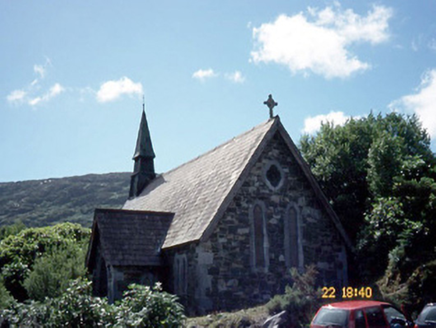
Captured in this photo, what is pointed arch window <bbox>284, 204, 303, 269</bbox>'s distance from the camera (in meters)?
21.0

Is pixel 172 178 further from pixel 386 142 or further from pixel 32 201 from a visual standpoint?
pixel 32 201

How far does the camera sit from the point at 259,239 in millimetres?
20484

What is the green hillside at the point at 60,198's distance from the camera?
8488cm

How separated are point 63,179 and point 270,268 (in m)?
96.9

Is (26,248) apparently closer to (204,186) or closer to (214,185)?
(204,186)

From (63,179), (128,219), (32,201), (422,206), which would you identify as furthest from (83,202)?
(422,206)

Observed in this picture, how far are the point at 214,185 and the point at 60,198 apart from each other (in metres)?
81.5

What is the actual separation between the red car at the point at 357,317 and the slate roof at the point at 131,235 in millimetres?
10337

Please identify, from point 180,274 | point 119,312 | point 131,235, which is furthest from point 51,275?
point 119,312

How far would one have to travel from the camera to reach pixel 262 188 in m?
21.1

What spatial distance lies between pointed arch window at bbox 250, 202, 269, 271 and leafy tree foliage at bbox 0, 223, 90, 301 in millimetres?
10887

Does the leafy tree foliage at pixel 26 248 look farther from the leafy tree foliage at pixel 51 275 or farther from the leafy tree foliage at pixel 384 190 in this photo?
the leafy tree foliage at pixel 384 190

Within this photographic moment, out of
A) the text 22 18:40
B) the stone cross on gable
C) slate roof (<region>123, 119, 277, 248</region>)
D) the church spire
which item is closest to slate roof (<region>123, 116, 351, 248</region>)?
slate roof (<region>123, 119, 277, 248</region>)

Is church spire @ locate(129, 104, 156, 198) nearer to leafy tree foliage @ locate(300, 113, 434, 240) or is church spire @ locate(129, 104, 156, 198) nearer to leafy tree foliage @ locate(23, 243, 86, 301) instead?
leafy tree foliage @ locate(300, 113, 434, 240)
